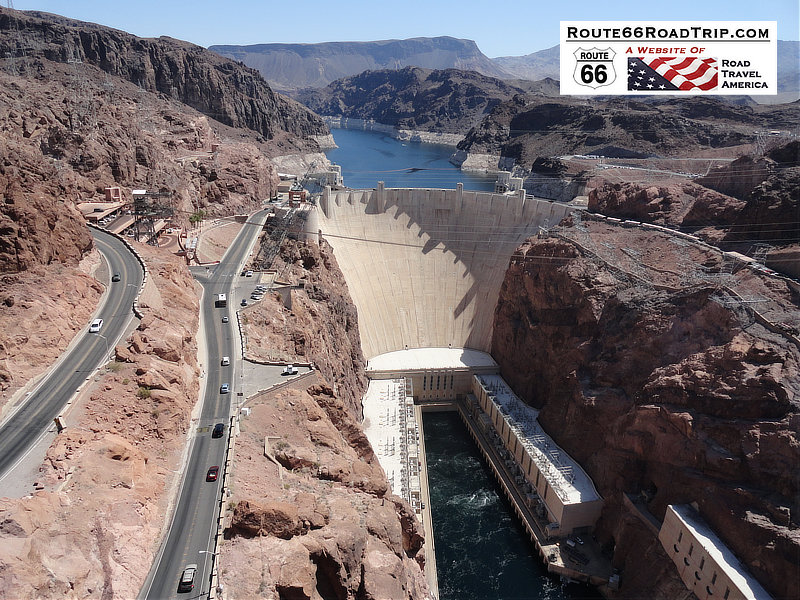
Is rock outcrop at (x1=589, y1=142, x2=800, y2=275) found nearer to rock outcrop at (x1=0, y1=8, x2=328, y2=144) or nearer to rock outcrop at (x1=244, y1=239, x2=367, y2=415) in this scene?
rock outcrop at (x1=244, y1=239, x2=367, y2=415)

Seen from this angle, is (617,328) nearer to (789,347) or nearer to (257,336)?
(789,347)

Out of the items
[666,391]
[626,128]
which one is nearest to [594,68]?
[666,391]

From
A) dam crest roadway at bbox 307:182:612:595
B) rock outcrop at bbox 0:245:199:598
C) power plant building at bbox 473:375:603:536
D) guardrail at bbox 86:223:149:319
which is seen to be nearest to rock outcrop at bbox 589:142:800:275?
dam crest roadway at bbox 307:182:612:595

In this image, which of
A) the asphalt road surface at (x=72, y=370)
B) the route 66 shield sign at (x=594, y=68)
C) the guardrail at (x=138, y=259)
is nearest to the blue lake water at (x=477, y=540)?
the asphalt road surface at (x=72, y=370)

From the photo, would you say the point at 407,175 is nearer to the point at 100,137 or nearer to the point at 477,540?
the point at 100,137

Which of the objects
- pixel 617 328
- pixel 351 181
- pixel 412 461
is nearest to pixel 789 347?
pixel 617 328
